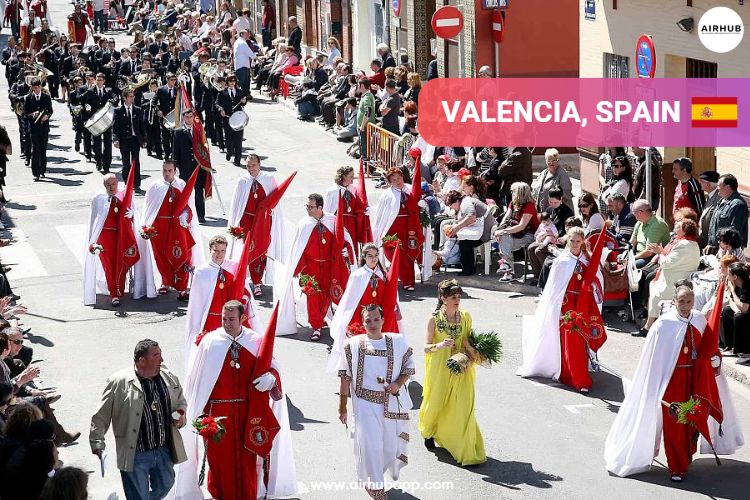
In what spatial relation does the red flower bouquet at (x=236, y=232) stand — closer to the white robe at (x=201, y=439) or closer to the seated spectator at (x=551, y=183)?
the seated spectator at (x=551, y=183)

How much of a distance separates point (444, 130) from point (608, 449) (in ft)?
43.1

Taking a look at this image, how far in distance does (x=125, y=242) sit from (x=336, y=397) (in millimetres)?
5365

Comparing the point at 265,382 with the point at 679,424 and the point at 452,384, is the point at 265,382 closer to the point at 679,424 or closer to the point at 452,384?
the point at 452,384

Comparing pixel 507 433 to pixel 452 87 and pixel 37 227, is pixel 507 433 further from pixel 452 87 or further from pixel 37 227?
pixel 452 87

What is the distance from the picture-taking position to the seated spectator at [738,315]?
45.6 ft

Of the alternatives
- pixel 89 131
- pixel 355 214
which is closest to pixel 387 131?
pixel 89 131

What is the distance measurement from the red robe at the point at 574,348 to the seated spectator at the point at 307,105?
20950mm

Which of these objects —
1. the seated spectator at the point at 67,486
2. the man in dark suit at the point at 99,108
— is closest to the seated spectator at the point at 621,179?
the seated spectator at the point at 67,486

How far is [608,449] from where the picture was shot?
11.7 m

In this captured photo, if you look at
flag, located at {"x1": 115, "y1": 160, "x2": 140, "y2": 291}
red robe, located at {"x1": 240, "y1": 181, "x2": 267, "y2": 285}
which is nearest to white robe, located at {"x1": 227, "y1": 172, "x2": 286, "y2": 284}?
red robe, located at {"x1": 240, "y1": 181, "x2": 267, "y2": 285}

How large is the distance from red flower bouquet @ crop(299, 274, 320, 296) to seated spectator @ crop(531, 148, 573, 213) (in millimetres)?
4458

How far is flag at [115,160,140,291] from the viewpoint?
17781 millimetres

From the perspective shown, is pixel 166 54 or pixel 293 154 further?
pixel 166 54
